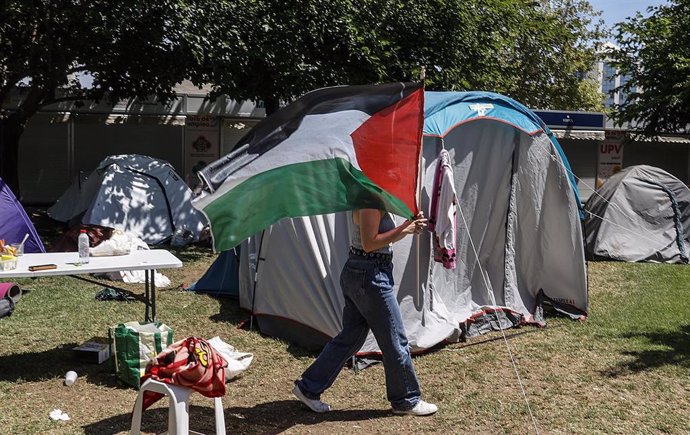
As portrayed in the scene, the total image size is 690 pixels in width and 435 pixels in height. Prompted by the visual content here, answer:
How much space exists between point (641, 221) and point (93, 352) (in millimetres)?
9151

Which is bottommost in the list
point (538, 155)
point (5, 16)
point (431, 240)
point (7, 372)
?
point (7, 372)

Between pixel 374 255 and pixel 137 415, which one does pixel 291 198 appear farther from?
pixel 137 415

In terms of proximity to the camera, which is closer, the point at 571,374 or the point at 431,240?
the point at 571,374

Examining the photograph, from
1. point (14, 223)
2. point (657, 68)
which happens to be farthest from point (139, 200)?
point (657, 68)

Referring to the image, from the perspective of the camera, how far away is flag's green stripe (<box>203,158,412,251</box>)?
4621 millimetres

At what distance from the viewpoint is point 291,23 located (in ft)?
39.5

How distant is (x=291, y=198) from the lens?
4.73m

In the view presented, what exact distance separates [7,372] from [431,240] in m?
3.52

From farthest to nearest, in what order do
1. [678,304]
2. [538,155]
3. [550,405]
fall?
[678,304] → [538,155] → [550,405]

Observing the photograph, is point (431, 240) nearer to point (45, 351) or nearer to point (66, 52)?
point (45, 351)

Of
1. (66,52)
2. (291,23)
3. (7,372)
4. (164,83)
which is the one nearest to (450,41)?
(291,23)

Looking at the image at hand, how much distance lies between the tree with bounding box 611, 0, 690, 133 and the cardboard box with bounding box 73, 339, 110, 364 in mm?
14757

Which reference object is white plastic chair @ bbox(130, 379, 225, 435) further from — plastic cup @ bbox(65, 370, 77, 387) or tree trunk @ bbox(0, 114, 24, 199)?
tree trunk @ bbox(0, 114, 24, 199)

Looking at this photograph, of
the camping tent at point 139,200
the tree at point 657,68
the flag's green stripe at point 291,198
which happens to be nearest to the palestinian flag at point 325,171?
the flag's green stripe at point 291,198
